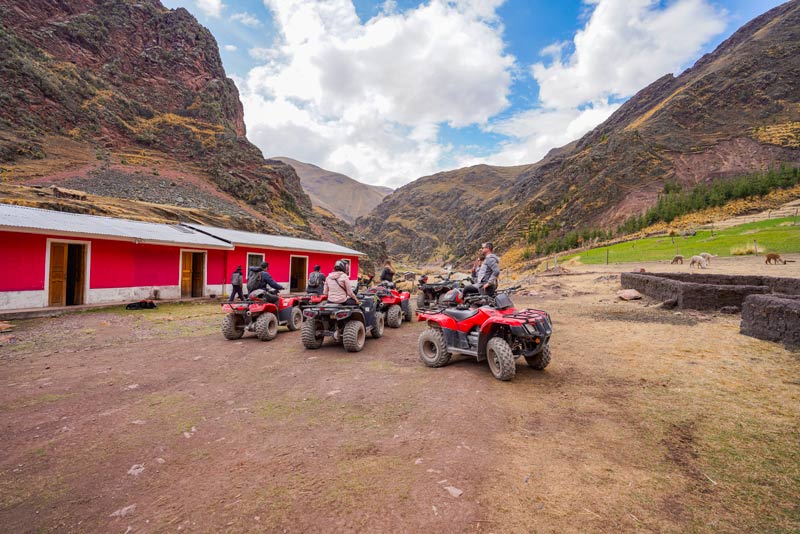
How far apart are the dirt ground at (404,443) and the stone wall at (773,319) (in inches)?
14.0

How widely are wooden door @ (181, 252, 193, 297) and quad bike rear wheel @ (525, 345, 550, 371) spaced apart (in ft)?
56.0

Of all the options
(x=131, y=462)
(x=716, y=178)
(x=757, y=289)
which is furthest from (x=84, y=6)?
(x=716, y=178)

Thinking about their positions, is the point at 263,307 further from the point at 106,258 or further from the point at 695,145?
the point at 695,145

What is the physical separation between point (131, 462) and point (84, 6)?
277 feet

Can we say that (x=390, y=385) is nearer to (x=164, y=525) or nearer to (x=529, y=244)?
(x=164, y=525)

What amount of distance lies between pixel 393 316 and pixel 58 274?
486 inches

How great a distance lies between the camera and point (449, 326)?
5.91m

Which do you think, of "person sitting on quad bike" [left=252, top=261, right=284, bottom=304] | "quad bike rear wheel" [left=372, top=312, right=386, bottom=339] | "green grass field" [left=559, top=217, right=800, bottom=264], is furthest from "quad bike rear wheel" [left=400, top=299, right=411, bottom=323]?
"green grass field" [left=559, top=217, right=800, bottom=264]

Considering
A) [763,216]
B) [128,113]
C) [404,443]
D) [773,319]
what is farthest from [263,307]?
[128,113]

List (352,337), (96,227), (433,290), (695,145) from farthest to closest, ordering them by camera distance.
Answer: (695,145) → (96,227) → (433,290) → (352,337)

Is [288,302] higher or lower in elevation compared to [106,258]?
lower

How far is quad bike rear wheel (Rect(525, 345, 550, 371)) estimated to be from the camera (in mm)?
5512

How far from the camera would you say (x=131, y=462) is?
3.14m

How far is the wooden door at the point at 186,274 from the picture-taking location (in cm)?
1695
